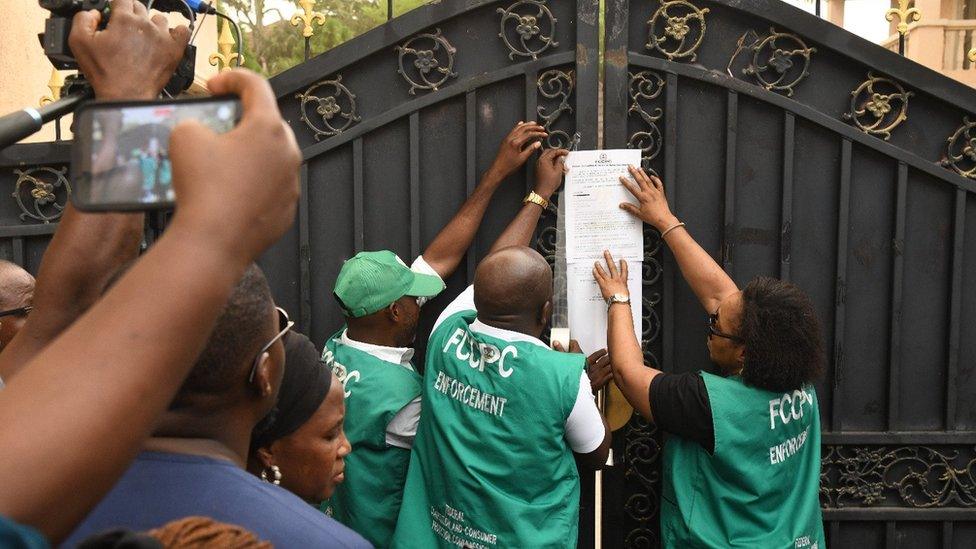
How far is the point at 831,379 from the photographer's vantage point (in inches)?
129

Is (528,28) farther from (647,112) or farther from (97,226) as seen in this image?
(97,226)

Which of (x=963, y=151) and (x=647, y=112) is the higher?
(x=647, y=112)

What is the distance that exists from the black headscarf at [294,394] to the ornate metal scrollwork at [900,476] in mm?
2230

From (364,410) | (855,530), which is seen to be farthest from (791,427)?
(364,410)

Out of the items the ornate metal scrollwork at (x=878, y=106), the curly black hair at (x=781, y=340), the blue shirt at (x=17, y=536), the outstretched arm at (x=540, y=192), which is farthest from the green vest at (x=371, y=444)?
the blue shirt at (x=17, y=536)

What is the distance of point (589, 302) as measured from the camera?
324 centimetres

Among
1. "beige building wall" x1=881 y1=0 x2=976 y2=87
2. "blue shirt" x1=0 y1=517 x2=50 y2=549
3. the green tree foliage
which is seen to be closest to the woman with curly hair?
"blue shirt" x1=0 y1=517 x2=50 y2=549

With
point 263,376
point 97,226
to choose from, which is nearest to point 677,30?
point 97,226

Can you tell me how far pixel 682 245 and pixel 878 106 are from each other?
2.83 feet

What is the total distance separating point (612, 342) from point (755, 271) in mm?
Result: 695

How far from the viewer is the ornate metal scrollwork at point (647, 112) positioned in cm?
324

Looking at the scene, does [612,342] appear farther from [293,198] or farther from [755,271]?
[293,198]

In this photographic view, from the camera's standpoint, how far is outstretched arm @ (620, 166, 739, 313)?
3.06 meters

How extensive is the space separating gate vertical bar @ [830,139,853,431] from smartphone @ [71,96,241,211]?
9.04 ft
